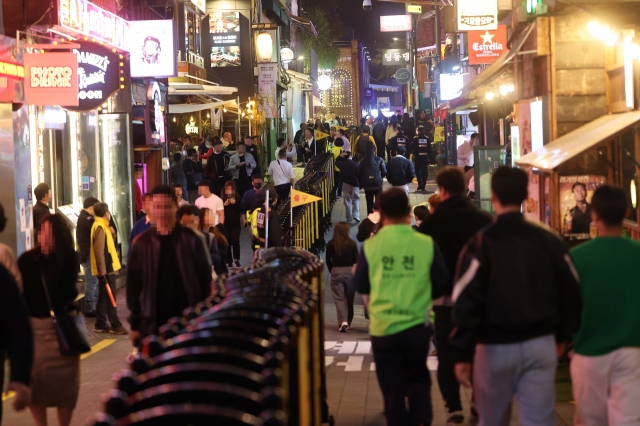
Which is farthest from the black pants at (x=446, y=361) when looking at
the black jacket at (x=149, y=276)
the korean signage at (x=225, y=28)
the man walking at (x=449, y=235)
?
the korean signage at (x=225, y=28)

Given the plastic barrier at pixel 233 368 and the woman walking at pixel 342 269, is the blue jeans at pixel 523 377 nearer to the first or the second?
the plastic barrier at pixel 233 368

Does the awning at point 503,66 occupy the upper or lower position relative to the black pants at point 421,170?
upper

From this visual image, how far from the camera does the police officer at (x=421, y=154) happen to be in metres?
28.0

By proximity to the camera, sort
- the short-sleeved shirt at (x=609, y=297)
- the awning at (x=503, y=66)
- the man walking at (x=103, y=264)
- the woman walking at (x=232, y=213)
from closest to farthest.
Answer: the short-sleeved shirt at (x=609, y=297) → the awning at (x=503, y=66) → the man walking at (x=103, y=264) → the woman walking at (x=232, y=213)

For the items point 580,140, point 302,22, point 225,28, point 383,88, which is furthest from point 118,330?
point 383,88

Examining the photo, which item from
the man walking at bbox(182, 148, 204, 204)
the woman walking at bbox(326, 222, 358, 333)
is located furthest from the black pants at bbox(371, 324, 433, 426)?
the man walking at bbox(182, 148, 204, 204)

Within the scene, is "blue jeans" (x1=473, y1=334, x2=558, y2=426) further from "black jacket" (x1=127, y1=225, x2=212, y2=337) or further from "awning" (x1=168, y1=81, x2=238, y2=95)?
"awning" (x1=168, y1=81, x2=238, y2=95)

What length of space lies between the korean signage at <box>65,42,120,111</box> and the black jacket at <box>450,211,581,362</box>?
1096cm

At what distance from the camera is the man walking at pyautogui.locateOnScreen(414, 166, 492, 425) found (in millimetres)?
7477

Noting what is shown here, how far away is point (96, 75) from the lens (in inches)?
603

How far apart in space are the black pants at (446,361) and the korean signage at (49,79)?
24.8 ft

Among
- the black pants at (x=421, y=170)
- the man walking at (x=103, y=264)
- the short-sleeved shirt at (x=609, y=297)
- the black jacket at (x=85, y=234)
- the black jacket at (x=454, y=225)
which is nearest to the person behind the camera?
the short-sleeved shirt at (x=609, y=297)

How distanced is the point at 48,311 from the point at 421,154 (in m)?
21.6

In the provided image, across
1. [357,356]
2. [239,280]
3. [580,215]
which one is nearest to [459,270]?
[239,280]
